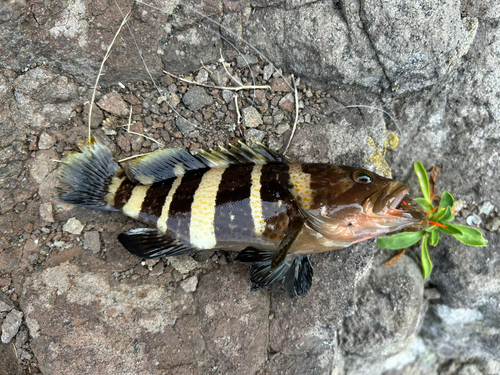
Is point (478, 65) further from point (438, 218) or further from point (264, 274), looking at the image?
point (264, 274)

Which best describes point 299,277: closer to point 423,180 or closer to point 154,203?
point 154,203

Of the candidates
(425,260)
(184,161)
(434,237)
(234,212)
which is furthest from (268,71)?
(425,260)

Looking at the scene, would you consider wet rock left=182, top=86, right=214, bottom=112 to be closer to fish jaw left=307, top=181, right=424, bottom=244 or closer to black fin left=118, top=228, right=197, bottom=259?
black fin left=118, top=228, right=197, bottom=259

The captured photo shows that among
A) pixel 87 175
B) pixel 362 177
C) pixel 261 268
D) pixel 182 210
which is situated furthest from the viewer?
pixel 87 175

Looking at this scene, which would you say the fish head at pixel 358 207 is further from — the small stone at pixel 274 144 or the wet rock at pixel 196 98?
the wet rock at pixel 196 98

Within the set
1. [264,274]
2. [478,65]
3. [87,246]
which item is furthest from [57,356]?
[478,65]

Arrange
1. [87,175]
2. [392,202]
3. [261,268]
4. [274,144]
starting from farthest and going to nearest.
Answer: [274,144]
[87,175]
[261,268]
[392,202]
